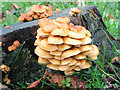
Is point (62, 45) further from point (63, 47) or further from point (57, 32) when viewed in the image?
point (57, 32)

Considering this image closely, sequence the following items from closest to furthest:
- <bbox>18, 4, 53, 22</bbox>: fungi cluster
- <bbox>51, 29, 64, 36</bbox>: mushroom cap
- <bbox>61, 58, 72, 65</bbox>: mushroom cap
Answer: <bbox>51, 29, 64, 36</bbox>: mushroom cap, <bbox>61, 58, 72, 65</bbox>: mushroom cap, <bbox>18, 4, 53, 22</bbox>: fungi cluster

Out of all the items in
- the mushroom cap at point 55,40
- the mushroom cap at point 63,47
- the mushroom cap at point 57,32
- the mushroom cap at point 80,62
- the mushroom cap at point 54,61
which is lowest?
the mushroom cap at point 80,62

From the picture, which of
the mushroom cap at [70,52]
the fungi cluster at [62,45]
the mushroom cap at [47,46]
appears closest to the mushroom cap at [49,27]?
the fungi cluster at [62,45]

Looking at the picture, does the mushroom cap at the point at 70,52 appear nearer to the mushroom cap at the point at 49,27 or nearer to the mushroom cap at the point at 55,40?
the mushroom cap at the point at 55,40

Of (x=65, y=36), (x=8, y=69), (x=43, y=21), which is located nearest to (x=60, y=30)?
(x=65, y=36)

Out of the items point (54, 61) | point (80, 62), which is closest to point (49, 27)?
point (54, 61)

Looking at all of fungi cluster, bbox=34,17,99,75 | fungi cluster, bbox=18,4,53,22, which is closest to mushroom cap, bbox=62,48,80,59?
fungi cluster, bbox=34,17,99,75

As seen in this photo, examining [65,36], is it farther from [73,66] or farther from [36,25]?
[36,25]

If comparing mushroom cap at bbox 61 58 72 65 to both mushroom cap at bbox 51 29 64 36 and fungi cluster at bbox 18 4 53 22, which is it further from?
fungi cluster at bbox 18 4 53 22
